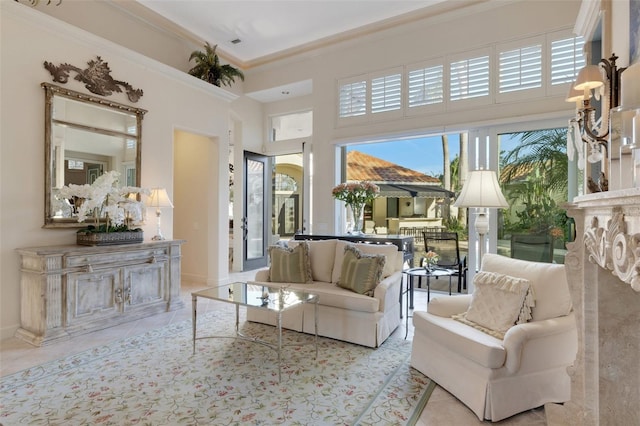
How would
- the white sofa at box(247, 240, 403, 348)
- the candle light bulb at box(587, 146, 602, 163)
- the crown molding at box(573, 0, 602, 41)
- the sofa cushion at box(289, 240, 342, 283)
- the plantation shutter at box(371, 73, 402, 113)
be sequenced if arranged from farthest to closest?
the plantation shutter at box(371, 73, 402, 113) < the sofa cushion at box(289, 240, 342, 283) < the white sofa at box(247, 240, 403, 348) < the crown molding at box(573, 0, 602, 41) < the candle light bulb at box(587, 146, 602, 163)

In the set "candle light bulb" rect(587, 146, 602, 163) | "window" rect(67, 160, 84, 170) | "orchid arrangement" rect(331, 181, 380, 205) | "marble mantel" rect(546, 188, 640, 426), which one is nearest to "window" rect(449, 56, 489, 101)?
"orchid arrangement" rect(331, 181, 380, 205)

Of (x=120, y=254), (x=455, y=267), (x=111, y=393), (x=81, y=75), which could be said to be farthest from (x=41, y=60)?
(x=455, y=267)

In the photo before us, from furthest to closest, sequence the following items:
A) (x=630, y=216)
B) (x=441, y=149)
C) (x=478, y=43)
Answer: (x=441, y=149)
(x=478, y=43)
(x=630, y=216)

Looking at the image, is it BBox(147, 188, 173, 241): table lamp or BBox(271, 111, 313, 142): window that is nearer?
BBox(147, 188, 173, 241): table lamp

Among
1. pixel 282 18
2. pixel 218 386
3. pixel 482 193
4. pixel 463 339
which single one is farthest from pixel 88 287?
pixel 282 18

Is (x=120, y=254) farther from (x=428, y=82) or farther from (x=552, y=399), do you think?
(x=428, y=82)

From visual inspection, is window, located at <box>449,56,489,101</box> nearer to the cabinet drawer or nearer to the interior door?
the interior door

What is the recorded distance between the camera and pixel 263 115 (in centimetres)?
763

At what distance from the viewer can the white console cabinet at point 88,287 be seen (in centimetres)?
341

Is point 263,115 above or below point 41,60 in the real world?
above

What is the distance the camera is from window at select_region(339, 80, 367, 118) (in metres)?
5.87

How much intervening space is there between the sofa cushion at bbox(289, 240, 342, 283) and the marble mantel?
100 inches

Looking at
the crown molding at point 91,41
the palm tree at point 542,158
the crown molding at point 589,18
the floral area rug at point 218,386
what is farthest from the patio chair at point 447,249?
the crown molding at point 91,41

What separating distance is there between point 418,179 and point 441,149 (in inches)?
27.5
